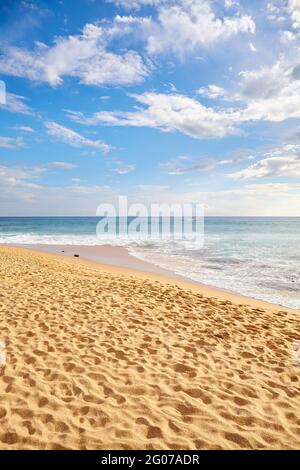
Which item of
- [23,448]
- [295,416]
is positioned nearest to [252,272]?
[295,416]

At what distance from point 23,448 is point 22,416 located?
1.68 feet

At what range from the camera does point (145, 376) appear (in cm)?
502

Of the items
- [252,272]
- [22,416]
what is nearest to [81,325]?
[22,416]

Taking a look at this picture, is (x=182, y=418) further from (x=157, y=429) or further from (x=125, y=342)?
(x=125, y=342)

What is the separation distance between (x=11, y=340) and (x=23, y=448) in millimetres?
2963

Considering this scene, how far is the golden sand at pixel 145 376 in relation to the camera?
Result: 376 centimetres

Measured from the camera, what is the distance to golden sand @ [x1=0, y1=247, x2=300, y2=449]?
3.76 m

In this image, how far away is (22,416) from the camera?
3932 millimetres

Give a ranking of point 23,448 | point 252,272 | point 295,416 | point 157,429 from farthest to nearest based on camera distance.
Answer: point 252,272 < point 295,416 < point 157,429 < point 23,448

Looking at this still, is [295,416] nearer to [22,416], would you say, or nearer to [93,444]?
[93,444]

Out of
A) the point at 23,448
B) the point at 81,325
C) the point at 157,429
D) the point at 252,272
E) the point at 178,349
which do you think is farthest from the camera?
the point at 252,272
